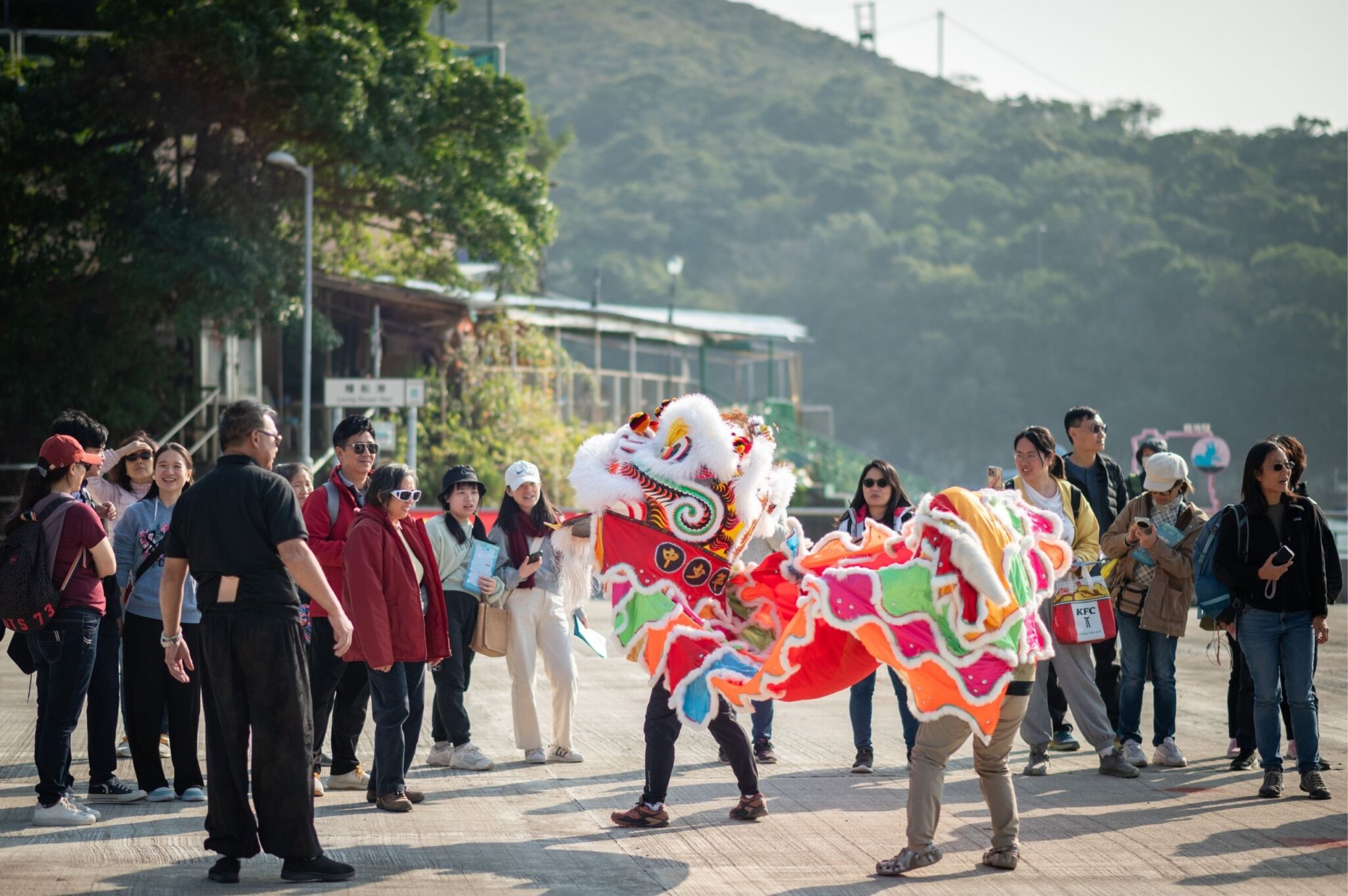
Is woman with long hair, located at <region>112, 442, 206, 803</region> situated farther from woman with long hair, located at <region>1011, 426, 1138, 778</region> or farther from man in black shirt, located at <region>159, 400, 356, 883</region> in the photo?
woman with long hair, located at <region>1011, 426, 1138, 778</region>

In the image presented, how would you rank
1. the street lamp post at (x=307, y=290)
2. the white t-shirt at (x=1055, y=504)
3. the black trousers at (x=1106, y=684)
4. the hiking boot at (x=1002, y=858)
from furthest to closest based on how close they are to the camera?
1. the street lamp post at (x=307, y=290)
2. the black trousers at (x=1106, y=684)
3. the white t-shirt at (x=1055, y=504)
4. the hiking boot at (x=1002, y=858)

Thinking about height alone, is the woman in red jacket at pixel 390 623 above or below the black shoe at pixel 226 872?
above

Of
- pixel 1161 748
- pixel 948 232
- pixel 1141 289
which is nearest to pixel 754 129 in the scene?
pixel 948 232

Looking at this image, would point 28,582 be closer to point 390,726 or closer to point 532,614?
point 390,726

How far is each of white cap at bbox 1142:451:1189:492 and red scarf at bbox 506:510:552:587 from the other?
12.0 feet

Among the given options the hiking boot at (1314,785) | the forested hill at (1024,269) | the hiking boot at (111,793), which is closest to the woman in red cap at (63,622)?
the hiking boot at (111,793)

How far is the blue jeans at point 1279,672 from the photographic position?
7.60 meters

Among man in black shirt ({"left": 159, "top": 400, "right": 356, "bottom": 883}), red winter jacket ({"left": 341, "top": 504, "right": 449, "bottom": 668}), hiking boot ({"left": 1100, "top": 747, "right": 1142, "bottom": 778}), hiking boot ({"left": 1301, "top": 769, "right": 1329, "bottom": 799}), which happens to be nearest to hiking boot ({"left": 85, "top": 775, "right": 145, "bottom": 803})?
red winter jacket ({"left": 341, "top": 504, "right": 449, "bottom": 668})

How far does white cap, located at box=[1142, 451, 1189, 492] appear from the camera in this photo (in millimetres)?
8625

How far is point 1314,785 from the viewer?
7.57 meters

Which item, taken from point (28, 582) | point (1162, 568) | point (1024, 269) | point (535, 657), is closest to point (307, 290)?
point (535, 657)

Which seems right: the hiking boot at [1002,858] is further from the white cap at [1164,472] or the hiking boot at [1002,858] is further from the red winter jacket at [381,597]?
the white cap at [1164,472]

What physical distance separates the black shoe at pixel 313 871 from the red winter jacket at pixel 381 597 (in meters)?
1.37

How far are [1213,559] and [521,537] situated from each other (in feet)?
13.2
